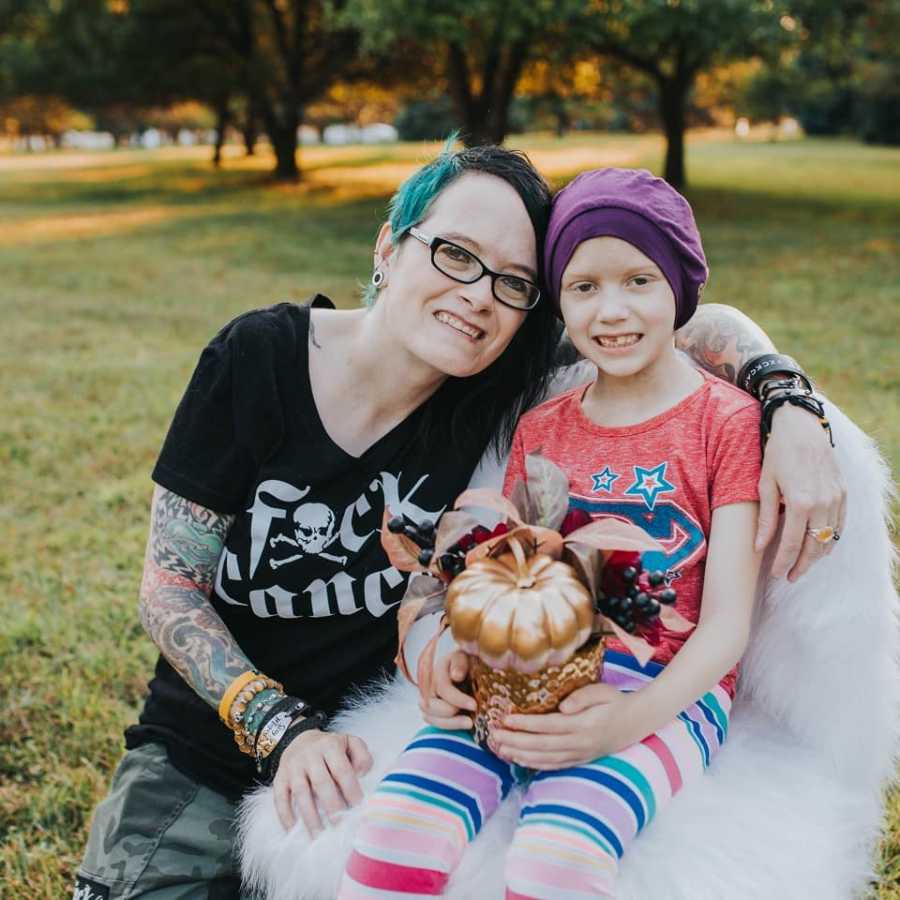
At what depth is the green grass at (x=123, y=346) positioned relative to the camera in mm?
2891

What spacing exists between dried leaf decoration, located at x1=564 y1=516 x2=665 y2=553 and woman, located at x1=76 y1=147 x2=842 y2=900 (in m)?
0.66

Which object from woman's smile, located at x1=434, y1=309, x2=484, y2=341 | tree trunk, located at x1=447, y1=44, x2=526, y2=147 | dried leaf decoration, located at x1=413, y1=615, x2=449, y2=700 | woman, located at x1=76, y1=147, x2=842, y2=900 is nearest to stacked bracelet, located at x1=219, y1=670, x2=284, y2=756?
woman, located at x1=76, y1=147, x2=842, y2=900

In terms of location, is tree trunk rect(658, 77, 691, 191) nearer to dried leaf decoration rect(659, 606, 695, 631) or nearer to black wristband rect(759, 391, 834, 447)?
black wristband rect(759, 391, 834, 447)

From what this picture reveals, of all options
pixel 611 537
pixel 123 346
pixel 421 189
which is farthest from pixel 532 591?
pixel 123 346

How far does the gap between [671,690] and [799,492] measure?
43 centimetres

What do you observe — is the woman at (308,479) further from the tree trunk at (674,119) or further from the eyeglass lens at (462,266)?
the tree trunk at (674,119)

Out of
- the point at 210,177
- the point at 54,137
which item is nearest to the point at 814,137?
the point at 210,177

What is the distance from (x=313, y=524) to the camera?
2.08 metres

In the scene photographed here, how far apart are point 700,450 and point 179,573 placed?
1169 millimetres

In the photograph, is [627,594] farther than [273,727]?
No

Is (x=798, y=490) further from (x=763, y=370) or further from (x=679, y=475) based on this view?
(x=763, y=370)

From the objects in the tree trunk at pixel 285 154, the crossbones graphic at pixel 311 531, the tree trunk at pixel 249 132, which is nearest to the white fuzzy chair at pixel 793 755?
the crossbones graphic at pixel 311 531

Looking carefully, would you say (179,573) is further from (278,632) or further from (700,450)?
(700,450)

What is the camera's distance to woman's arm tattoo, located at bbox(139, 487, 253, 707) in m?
2.01
